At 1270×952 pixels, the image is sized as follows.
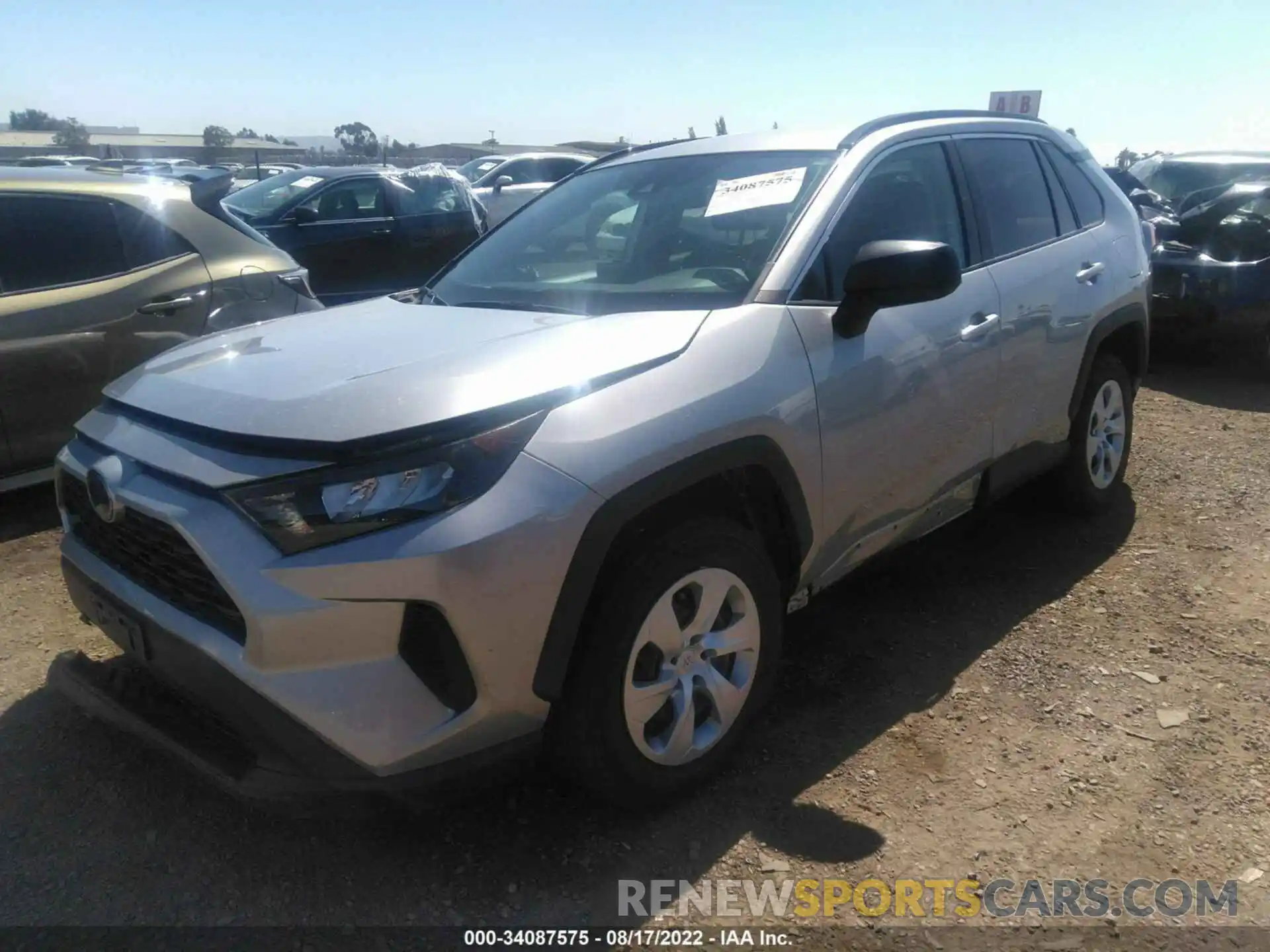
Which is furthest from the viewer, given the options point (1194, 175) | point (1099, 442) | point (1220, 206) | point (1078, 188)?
point (1194, 175)

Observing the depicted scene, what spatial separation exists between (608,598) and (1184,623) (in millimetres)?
2525

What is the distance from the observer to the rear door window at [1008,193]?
12.2 feet

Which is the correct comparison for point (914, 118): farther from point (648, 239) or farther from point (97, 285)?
point (97, 285)

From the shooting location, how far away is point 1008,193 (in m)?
3.90

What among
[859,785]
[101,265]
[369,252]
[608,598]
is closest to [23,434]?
[101,265]

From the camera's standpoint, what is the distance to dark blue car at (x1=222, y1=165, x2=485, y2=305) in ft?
30.4

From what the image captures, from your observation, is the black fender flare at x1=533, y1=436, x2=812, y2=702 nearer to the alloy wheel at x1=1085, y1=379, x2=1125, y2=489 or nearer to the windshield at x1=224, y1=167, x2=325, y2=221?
the alloy wheel at x1=1085, y1=379, x2=1125, y2=489

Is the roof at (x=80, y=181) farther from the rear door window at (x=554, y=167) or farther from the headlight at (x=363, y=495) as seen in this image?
the rear door window at (x=554, y=167)

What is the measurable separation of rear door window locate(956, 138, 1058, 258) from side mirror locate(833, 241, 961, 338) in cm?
107

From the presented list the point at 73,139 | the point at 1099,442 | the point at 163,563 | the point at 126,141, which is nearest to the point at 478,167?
the point at 1099,442

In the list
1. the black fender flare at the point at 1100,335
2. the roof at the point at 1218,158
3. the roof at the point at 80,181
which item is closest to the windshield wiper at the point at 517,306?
the black fender flare at the point at 1100,335

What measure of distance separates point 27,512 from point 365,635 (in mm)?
3614

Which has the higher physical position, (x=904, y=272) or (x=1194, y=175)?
(x=1194, y=175)

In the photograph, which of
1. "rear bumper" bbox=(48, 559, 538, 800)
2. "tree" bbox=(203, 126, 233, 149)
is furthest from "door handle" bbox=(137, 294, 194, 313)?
"tree" bbox=(203, 126, 233, 149)
